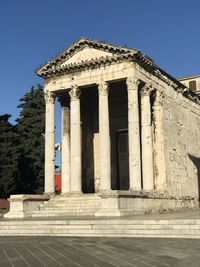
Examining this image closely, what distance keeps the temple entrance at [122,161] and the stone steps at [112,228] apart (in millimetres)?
16939

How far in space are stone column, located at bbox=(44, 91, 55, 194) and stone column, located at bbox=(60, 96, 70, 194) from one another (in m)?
1.39

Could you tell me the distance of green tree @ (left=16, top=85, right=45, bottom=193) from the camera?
39.1 metres

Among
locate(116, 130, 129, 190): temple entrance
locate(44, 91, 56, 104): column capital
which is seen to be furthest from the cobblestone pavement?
locate(116, 130, 129, 190): temple entrance

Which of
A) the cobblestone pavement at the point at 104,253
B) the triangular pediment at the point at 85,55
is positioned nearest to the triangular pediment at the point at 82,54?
the triangular pediment at the point at 85,55

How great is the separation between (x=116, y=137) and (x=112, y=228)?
19198mm

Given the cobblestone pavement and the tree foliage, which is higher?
the tree foliage

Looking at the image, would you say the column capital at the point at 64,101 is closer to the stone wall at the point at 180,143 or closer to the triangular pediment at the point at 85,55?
the triangular pediment at the point at 85,55

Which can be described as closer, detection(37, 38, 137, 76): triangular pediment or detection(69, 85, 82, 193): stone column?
detection(37, 38, 137, 76): triangular pediment

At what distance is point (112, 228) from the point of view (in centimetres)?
1536

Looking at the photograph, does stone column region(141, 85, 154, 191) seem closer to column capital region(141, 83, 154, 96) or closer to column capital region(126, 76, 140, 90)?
column capital region(141, 83, 154, 96)

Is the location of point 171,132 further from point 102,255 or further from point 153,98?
point 102,255

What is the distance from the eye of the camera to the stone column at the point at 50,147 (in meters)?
29.3

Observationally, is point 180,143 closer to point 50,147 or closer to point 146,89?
point 146,89

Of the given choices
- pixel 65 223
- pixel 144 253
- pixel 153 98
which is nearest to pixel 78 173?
pixel 153 98
